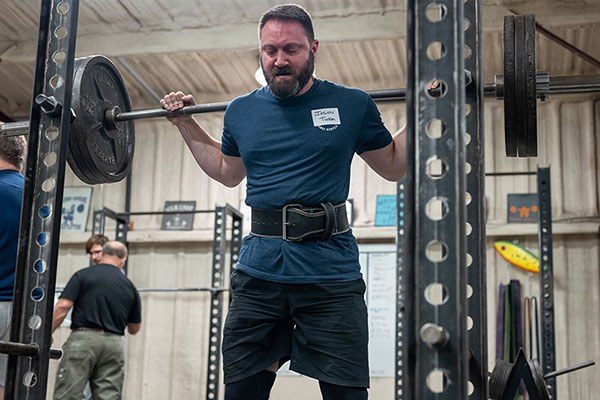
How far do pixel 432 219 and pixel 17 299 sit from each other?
1.08 meters

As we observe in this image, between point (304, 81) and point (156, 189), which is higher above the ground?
point (156, 189)

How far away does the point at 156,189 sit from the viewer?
7844 mm

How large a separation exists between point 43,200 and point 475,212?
103 cm

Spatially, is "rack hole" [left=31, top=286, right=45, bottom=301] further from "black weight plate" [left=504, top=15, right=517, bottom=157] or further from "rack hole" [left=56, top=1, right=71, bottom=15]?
"black weight plate" [left=504, top=15, right=517, bottom=157]

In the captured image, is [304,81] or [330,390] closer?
[330,390]

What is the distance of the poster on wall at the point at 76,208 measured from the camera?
7.84m

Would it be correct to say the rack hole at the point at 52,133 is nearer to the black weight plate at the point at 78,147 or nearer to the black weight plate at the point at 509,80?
the black weight plate at the point at 78,147

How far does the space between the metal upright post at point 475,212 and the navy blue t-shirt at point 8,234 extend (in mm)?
1583

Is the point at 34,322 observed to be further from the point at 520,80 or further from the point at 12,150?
the point at 520,80

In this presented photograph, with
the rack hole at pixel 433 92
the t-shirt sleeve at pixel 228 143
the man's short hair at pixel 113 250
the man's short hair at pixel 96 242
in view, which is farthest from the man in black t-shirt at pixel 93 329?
the rack hole at pixel 433 92

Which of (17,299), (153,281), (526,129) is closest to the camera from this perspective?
(17,299)

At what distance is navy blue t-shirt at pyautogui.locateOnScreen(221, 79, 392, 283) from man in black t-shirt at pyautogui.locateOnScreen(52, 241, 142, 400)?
3072 mm

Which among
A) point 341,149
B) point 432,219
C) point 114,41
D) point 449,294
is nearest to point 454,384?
point 449,294

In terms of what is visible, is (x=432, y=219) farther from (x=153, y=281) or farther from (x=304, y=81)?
(x=153, y=281)
